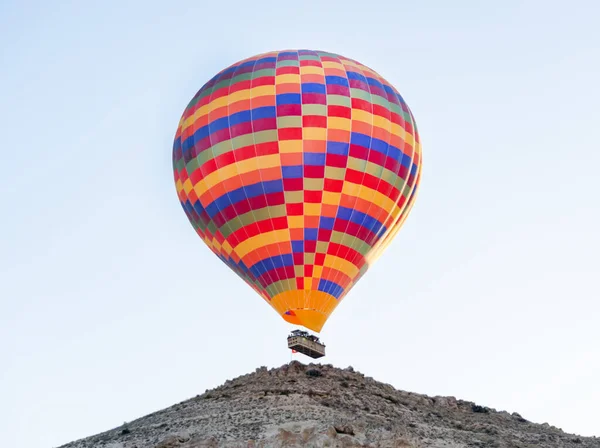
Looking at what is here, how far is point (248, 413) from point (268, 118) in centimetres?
1316

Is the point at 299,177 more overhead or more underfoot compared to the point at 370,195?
more overhead

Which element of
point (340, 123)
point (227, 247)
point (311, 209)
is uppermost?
point (340, 123)

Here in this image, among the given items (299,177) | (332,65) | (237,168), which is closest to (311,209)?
(299,177)

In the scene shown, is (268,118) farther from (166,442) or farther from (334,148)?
(166,442)

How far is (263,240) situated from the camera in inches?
1875

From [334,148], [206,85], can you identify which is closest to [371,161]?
[334,148]

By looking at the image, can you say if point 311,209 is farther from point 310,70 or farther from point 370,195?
point 310,70

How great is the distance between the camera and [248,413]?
4069 centimetres

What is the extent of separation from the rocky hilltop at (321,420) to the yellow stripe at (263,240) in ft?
16.8

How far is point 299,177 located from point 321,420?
11.8m

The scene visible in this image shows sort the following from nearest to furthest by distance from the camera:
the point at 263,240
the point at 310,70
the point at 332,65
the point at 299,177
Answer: the point at 299,177 < the point at 263,240 < the point at 310,70 < the point at 332,65

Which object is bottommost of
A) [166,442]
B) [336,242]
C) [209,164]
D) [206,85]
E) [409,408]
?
[166,442]

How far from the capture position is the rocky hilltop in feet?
125

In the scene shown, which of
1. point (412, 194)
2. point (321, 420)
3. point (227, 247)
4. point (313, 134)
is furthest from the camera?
point (412, 194)
